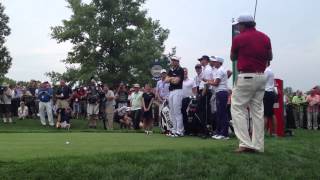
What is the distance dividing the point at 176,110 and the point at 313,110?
569 inches

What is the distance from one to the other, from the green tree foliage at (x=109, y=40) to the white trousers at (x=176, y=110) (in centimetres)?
2984

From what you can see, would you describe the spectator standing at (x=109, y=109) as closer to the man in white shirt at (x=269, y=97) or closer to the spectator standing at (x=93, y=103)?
the spectator standing at (x=93, y=103)

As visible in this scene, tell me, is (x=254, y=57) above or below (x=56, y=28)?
below

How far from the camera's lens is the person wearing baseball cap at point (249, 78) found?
905 cm

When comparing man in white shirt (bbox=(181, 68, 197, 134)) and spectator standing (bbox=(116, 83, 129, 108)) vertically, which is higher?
spectator standing (bbox=(116, 83, 129, 108))

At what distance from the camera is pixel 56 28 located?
4650 cm

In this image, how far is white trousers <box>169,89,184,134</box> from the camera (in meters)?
14.0

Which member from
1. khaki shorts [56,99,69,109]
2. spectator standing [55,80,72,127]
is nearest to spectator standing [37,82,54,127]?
spectator standing [55,80,72,127]

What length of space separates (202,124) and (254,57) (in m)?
5.60

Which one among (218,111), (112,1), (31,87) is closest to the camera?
(218,111)

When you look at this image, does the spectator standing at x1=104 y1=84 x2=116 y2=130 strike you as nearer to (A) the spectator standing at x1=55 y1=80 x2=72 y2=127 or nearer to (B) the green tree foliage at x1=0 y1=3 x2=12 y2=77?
(A) the spectator standing at x1=55 y1=80 x2=72 y2=127

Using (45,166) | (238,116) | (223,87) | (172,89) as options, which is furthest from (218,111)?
(45,166)

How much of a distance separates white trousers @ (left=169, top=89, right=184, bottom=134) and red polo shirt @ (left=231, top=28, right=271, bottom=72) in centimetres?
495

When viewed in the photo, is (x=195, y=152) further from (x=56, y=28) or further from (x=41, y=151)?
(x=56, y=28)
